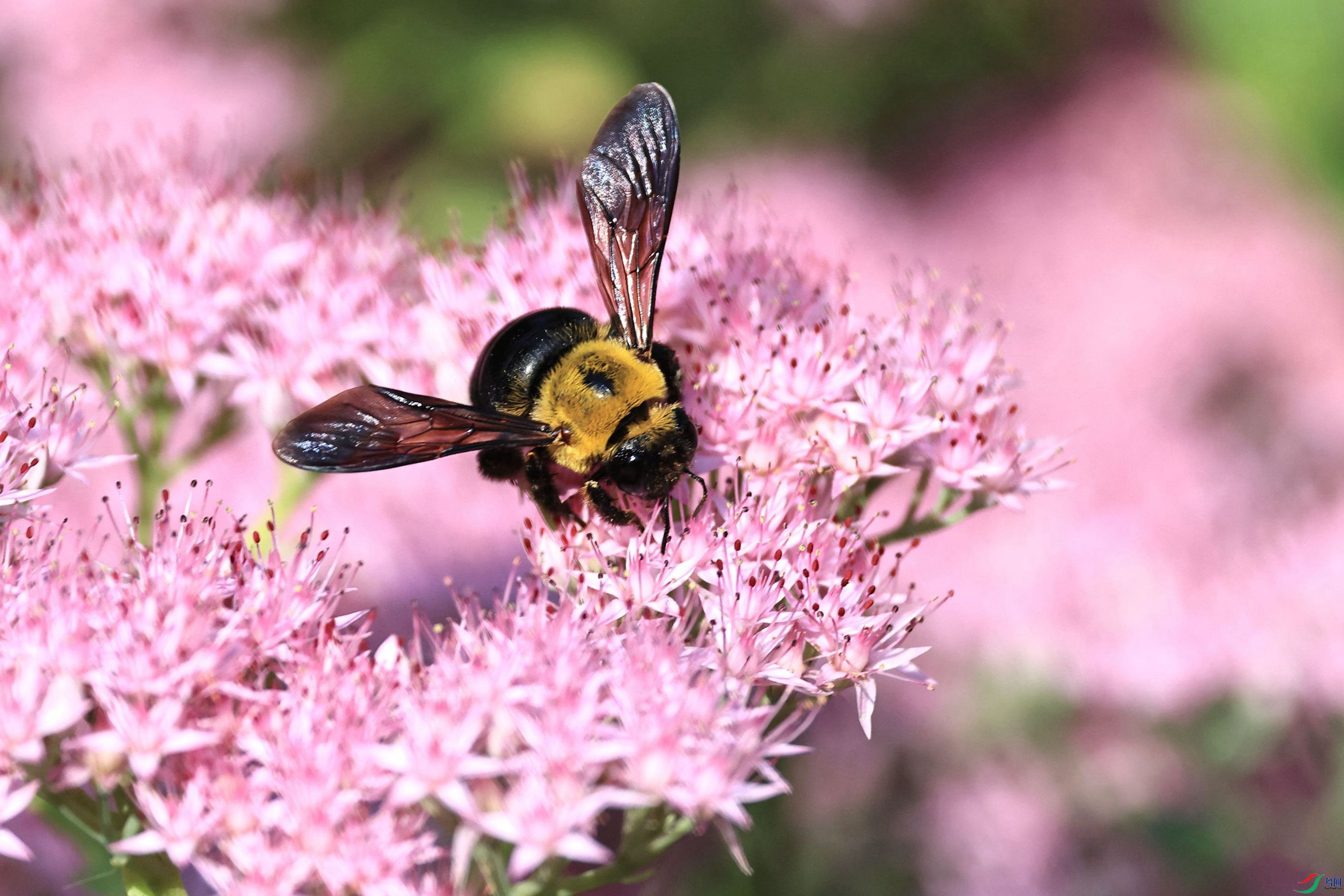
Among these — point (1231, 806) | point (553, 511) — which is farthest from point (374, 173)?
point (1231, 806)

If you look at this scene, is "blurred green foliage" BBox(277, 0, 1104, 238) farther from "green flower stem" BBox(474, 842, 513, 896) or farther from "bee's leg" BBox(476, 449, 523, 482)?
"green flower stem" BBox(474, 842, 513, 896)

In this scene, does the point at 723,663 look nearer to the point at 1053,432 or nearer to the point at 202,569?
the point at 202,569

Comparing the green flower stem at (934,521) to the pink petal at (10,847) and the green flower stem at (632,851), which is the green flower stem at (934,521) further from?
the pink petal at (10,847)

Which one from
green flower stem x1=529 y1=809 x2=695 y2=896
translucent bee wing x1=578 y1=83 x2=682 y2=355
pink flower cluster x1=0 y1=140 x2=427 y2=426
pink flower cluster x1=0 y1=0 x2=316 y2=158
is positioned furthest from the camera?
pink flower cluster x1=0 y1=0 x2=316 y2=158

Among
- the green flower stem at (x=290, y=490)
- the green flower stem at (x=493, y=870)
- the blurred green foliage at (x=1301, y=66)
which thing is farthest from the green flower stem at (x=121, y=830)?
the blurred green foliage at (x=1301, y=66)

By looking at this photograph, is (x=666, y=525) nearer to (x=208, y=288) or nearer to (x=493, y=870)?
(x=493, y=870)

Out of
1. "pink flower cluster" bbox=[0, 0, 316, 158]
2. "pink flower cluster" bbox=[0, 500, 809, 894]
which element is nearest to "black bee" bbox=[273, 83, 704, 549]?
"pink flower cluster" bbox=[0, 500, 809, 894]
